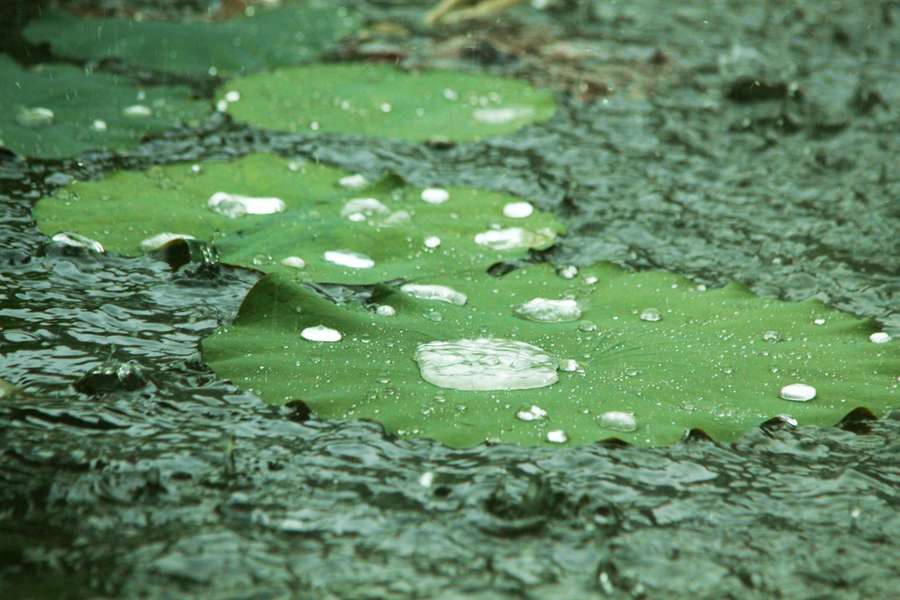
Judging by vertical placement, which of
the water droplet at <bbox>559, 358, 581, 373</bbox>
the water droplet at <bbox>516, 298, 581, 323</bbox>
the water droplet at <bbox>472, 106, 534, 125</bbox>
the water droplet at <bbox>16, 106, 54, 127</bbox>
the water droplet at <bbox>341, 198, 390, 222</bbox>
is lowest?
the water droplet at <bbox>559, 358, 581, 373</bbox>

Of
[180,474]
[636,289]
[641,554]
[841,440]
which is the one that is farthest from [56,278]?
[841,440]

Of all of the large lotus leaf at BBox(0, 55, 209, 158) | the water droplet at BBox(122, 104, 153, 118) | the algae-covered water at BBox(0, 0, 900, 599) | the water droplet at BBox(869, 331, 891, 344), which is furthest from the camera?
the water droplet at BBox(122, 104, 153, 118)

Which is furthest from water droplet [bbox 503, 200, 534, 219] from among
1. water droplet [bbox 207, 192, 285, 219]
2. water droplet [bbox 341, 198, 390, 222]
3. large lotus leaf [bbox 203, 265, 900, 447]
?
water droplet [bbox 207, 192, 285, 219]

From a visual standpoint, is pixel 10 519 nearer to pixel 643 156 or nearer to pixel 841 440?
pixel 841 440

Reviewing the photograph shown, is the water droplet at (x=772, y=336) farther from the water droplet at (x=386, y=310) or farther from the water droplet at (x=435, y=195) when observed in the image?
the water droplet at (x=435, y=195)

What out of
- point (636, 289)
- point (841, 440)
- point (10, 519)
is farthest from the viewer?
point (636, 289)

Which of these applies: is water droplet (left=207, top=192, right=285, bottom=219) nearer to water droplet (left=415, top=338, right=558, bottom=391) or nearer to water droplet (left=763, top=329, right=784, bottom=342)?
water droplet (left=415, top=338, right=558, bottom=391)
